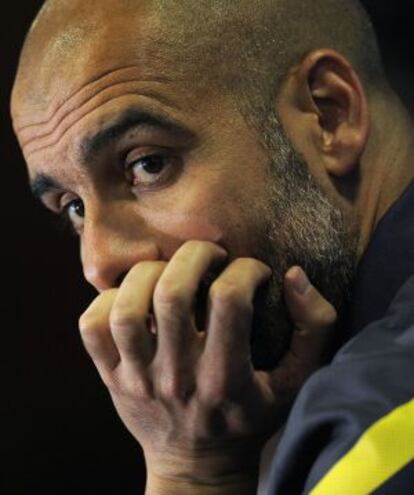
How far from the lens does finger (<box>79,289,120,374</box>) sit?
102cm

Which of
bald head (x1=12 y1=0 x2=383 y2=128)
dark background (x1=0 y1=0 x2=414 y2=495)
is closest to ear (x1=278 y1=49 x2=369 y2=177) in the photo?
bald head (x1=12 y1=0 x2=383 y2=128)

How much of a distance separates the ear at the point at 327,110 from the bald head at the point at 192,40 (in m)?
0.02

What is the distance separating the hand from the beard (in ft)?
0.06

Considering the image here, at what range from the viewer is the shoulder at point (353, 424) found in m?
0.66

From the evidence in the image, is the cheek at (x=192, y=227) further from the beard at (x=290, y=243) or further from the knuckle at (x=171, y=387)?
the knuckle at (x=171, y=387)

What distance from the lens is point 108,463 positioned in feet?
5.54

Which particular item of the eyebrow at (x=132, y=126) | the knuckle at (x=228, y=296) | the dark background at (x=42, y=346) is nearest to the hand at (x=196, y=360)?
the knuckle at (x=228, y=296)

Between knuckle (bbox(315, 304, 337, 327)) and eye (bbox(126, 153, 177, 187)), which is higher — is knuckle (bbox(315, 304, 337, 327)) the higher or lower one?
the lower one

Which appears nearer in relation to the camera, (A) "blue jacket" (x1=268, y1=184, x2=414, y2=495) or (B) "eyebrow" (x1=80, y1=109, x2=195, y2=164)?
(A) "blue jacket" (x1=268, y1=184, x2=414, y2=495)

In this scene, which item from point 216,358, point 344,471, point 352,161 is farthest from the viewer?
point 352,161

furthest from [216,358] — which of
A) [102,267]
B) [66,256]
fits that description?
[66,256]

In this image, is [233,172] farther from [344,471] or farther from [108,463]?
[108,463]

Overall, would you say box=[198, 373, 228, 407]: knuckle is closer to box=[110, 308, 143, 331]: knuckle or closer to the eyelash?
box=[110, 308, 143, 331]: knuckle

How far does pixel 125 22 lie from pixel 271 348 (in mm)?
Result: 420
